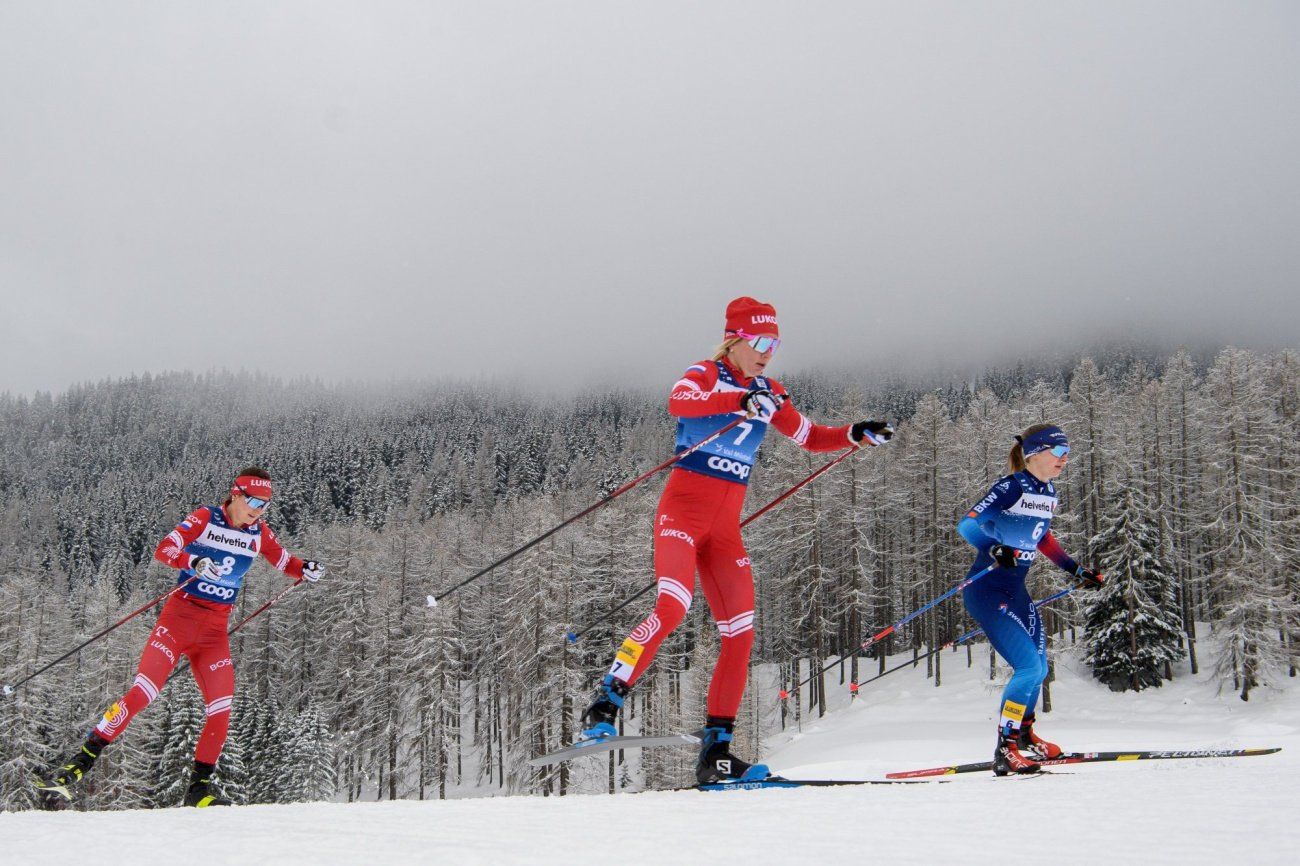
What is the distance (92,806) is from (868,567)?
123 feet

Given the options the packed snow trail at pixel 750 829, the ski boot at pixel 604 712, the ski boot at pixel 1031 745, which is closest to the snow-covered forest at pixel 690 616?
the ski boot at pixel 1031 745

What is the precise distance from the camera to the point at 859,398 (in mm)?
43594

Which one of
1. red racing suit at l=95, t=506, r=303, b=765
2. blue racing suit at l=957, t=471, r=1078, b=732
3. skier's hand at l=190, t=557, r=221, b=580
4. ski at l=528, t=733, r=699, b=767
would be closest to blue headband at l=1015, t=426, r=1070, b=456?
blue racing suit at l=957, t=471, r=1078, b=732

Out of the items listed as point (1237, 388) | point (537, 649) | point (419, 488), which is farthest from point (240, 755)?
point (419, 488)

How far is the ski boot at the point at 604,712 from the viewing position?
15.0ft

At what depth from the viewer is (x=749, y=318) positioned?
18.8 ft

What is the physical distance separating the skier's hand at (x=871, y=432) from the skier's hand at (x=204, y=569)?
5.93 metres

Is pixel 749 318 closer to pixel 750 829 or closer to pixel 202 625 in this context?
pixel 750 829

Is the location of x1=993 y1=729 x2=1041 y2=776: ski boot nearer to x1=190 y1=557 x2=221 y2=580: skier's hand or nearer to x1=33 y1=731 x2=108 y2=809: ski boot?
x1=190 y1=557 x2=221 y2=580: skier's hand

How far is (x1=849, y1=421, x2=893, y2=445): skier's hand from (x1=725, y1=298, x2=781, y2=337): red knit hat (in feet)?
2.86

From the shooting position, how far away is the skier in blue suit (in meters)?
6.27

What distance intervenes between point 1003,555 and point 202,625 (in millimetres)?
7182

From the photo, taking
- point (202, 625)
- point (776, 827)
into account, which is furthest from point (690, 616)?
point (776, 827)

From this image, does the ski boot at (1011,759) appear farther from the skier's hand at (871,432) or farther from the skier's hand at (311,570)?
the skier's hand at (311,570)
